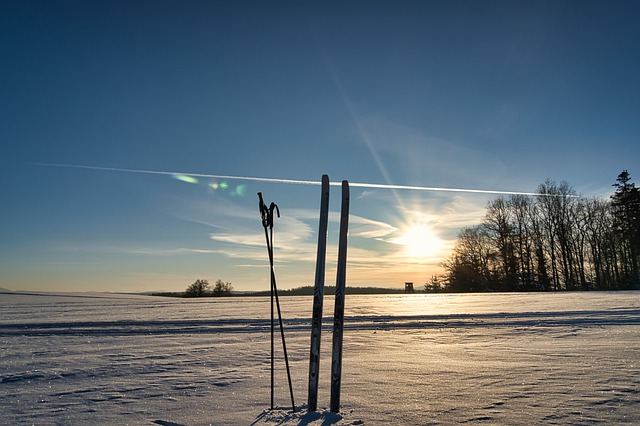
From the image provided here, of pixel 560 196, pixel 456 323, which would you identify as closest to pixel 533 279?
pixel 560 196

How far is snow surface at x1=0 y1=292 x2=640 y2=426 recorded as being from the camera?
355 centimetres

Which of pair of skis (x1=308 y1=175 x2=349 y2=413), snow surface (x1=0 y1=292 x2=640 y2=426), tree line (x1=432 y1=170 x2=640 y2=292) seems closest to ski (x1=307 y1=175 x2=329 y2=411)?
pair of skis (x1=308 y1=175 x2=349 y2=413)

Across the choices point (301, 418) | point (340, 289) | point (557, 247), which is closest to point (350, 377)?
point (301, 418)

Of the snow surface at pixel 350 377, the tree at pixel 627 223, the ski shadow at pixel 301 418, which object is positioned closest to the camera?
the ski shadow at pixel 301 418

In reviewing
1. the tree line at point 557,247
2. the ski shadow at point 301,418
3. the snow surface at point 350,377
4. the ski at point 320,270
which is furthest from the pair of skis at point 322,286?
the tree line at point 557,247

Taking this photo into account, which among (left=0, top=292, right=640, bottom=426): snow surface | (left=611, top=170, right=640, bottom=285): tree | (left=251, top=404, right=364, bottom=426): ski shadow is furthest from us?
(left=611, top=170, right=640, bottom=285): tree

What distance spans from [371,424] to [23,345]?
824cm

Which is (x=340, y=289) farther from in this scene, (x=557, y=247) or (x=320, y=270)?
(x=557, y=247)

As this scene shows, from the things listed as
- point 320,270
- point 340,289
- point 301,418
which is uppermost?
point 320,270

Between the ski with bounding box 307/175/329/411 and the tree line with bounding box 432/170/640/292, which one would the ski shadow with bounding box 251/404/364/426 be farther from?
the tree line with bounding box 432/170/640/292

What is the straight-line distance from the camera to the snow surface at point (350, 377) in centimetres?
355

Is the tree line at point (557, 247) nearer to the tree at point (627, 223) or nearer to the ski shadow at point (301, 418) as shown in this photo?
the tree at point (627, 223)

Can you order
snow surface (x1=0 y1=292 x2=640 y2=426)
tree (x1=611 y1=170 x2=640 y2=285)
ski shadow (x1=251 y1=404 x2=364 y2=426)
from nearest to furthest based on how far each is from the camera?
ski shadow (x1=251 y1=404 x2=364 y2=426), snow surface (x1=0 y1=292 x2=640 y2=426), tree (x1=611 y1=170 x2=640 y2=285)

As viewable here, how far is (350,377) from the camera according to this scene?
16.5 feet
